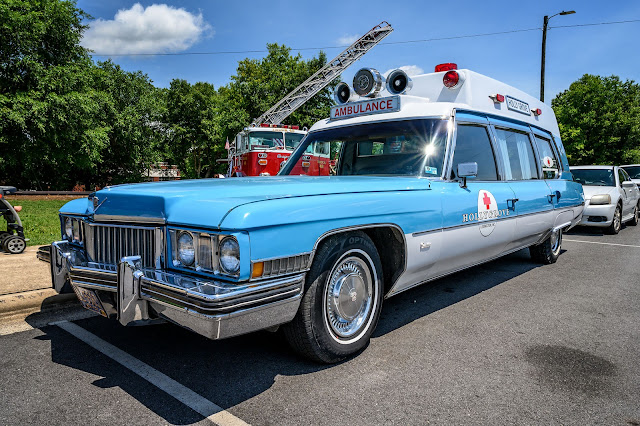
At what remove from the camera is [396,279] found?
3277mm

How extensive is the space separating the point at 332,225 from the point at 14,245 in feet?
17.9

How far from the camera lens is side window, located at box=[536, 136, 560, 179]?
5680mm

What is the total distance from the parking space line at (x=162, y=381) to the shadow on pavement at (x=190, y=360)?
37mm

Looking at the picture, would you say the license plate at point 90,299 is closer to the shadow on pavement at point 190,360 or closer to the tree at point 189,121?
the shadow on pavement at point 190,360

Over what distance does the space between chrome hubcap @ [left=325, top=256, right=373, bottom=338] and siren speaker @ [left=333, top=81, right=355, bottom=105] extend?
7.84 ft

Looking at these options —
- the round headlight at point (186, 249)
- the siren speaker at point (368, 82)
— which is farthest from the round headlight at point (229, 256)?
the siren speaker at point (368, 82)

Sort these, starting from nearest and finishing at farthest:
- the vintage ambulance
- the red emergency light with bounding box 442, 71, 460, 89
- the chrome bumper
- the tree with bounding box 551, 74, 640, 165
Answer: the chrome bumper, the vintage ambulance, the red emergency light with bounding box 442, 71, 460, 89, the tree with bounding box 551, 74, 640, 165

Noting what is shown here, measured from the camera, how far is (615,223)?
10.0m

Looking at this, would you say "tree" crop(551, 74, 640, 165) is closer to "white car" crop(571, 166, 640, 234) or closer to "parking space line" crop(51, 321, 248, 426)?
"white car" crop(571, 166, 640, 234)

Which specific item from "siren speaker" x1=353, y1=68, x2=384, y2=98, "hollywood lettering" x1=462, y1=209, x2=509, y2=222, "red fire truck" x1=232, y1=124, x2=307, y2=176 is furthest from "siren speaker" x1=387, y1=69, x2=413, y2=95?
"red fire truck" x1=232, y1=124, x2=307, y2=176

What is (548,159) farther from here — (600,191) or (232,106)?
(232,106)

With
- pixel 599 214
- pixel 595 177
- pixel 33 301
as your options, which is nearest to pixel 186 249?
pixel 33 301

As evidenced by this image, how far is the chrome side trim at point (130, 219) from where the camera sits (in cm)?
246

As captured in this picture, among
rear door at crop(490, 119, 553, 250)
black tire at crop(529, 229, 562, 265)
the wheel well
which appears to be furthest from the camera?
black tire at crop(529, 229, 562, 265)
